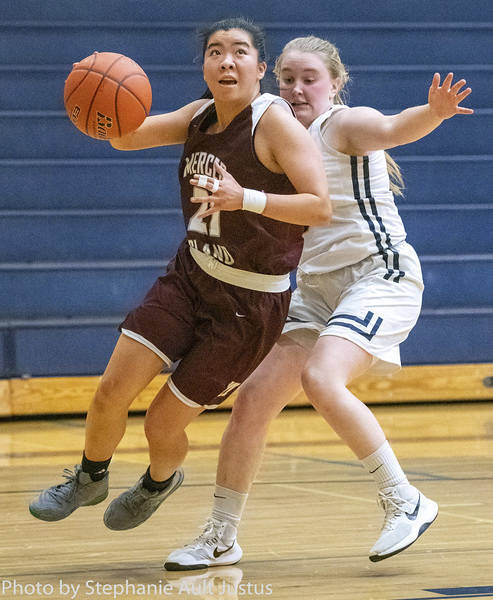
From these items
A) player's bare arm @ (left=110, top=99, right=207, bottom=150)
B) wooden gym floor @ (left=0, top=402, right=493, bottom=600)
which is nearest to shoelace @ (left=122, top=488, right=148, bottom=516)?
wooden gym floor @ (left=0, top=402, right=493, bottom=600)

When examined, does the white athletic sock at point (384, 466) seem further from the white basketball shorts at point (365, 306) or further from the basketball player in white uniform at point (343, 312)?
the white basketball shorts at point (365, 306)

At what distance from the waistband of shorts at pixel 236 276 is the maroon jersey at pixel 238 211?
1cm

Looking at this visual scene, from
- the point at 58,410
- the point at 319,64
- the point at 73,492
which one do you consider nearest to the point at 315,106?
the point at 319,64

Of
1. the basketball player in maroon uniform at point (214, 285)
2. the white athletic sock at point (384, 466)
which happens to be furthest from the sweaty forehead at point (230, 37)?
the white athletic sock at point (384, 466)

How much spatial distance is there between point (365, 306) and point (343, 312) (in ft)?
0.19

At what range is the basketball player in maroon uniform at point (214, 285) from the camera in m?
2.50

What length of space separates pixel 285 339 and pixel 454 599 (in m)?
0.82

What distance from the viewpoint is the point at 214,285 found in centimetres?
257

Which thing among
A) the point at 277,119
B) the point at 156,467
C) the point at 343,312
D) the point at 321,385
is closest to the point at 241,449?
the point at 156,467

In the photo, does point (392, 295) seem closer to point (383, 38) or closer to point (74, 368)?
point (74, 368)

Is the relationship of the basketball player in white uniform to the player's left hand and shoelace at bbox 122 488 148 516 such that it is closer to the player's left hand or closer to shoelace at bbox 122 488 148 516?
shoelace at bbox 122 488 148 516

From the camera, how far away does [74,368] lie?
222 inches

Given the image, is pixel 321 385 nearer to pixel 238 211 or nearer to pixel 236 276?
pixel 236 276

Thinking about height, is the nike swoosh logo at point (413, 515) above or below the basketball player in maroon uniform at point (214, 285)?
below
